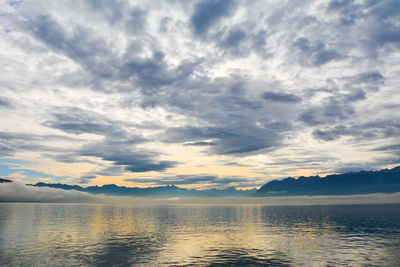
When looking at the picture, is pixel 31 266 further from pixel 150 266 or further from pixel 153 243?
pixel 153 243

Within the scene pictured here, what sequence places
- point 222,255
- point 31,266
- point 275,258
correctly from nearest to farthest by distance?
point 31,266 → point 275,258 → point 222,255

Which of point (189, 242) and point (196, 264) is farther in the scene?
point (189, 242)

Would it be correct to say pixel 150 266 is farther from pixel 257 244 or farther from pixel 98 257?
pixel 257 244

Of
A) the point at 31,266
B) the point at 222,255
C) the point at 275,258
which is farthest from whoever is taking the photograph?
the point at 222,255

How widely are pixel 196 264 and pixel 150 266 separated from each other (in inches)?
327

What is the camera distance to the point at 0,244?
68312mm

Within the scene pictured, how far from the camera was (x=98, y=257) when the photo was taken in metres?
54.4

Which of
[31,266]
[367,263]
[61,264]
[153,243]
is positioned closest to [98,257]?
[61,264]

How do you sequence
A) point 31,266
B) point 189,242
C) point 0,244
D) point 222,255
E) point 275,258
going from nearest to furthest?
point 31,266
point 275,258
point 222,255
point 0,244
point 189,242

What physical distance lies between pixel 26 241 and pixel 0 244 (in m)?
6.28

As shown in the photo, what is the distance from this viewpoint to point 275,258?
176ft

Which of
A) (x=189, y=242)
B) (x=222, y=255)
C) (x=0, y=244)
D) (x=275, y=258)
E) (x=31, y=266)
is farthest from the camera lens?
(x=189, y=242)

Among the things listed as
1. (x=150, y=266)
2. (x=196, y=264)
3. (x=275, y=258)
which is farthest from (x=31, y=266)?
(x=275, y=258)

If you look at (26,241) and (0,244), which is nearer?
(0,244)
